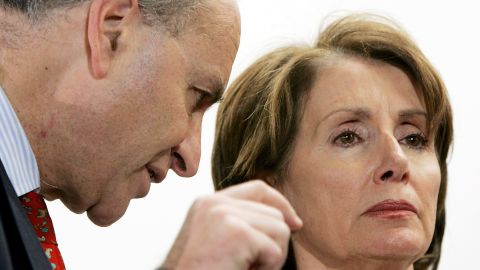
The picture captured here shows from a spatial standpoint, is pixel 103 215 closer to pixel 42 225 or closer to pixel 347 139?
pixel 42 225

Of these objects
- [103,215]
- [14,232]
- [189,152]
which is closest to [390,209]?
[189,152]

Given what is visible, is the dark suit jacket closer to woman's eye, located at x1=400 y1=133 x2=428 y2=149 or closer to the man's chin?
the man's chin

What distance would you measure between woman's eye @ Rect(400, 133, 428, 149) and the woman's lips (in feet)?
0.51

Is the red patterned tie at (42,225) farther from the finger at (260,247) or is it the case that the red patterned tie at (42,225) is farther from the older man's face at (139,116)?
the finger at (260,247)

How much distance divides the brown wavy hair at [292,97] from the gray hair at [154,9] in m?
0.44

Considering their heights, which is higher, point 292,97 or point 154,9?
point 154,9

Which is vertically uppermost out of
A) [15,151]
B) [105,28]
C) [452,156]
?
[105,28]

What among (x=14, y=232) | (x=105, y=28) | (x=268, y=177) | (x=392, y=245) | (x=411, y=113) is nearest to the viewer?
(x=14, y=232)

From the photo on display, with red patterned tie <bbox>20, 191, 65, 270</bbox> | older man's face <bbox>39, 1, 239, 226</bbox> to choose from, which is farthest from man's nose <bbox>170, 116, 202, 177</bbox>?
red patterned tie <bbox>20, 191, 65, 270</bbox>

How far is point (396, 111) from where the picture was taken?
1655 millimetres

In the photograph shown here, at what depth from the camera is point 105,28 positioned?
1.28 meters

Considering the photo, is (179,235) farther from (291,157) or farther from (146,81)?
(291,157)

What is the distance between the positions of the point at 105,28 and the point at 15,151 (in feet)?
0.76

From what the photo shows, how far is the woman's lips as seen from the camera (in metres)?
1.56
